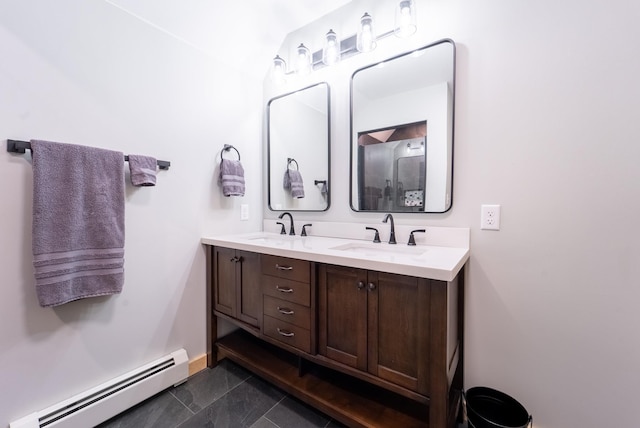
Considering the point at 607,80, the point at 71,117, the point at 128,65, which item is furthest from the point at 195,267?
the point at 607,80

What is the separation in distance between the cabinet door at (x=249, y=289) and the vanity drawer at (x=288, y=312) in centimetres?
7

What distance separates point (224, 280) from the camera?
1.75 m

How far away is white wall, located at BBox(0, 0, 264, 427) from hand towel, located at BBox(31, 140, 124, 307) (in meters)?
0.09

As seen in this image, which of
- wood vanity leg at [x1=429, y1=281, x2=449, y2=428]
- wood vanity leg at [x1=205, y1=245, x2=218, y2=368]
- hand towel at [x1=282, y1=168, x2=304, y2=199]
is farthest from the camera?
hand towel at [x1=282, y1=168, x2=304, y2=199]

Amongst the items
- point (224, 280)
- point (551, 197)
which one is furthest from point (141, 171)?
point (551, 197)

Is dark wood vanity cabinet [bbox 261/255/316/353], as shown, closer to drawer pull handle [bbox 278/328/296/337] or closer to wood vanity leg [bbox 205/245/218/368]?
drawer pull handle [bbox 278/328/296/337]

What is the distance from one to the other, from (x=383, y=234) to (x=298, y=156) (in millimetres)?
920

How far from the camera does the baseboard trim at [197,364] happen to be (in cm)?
172

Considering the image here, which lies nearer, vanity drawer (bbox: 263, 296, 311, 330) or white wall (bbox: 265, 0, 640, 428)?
white wall (bbox: 265, 0, 640, 428)

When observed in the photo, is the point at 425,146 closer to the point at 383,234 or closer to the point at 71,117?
the point at 383,234

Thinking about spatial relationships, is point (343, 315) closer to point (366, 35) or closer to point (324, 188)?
point (324, 188)

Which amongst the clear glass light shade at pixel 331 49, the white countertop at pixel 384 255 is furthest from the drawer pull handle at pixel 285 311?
the clear glass light shade at pixel 331 49

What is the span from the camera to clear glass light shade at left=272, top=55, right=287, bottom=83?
1.93 meters

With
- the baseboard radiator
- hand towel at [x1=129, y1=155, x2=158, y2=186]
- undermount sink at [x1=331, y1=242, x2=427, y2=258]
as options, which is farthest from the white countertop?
the baseboard radiator
